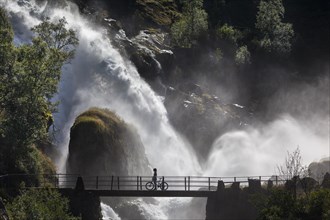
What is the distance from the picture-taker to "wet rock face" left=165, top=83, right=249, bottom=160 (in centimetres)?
9712

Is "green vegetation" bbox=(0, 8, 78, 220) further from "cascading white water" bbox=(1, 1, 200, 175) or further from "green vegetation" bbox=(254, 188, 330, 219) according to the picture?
"cascading white water" bbox=(1, 1, 200, 175)

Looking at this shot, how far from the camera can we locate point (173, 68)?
110 metres

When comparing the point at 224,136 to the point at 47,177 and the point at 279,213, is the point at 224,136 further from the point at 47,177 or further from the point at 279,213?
the point at 279,213

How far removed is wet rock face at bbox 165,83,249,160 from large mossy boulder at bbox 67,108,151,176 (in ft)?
73.7

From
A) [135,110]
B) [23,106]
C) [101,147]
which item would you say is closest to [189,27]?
[135,110]

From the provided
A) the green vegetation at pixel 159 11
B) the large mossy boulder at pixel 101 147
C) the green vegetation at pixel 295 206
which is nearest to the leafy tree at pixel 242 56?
the green vegetation at pixel 159 11

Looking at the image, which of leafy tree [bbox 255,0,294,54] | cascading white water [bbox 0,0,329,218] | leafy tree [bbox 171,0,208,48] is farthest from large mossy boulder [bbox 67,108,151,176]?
leafy tree [bbox 255,0,294,54]

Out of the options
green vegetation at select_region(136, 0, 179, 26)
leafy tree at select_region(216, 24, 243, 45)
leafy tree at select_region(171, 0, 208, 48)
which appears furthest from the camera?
green vegetation at select_region(136, 0, 179, 26)

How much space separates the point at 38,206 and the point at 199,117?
2224 inches

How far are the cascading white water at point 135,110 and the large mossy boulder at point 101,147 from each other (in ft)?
20.6

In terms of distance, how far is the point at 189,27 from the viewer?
12138cm

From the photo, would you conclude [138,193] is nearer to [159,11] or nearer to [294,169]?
[294,169]

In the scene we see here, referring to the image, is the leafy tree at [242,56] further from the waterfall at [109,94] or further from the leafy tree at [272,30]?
the waterfall at [109,94]

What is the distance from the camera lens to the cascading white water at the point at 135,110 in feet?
281
